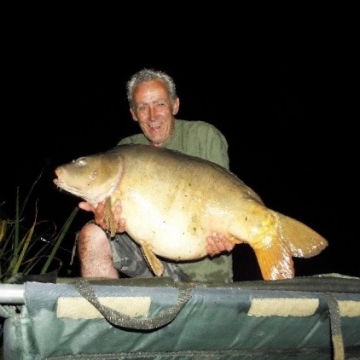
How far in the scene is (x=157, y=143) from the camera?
120 inches

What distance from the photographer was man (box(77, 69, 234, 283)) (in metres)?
2.75

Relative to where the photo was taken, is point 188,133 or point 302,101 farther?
point 302,101

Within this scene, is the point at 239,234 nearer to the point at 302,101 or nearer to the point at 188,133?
the point at 188,133

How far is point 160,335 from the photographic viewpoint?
154cm

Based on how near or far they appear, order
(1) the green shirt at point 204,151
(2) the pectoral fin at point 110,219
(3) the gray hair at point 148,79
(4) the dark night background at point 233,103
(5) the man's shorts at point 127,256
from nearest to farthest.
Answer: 1. (2) the pectoral fin at point 110,219
2. (5) the man's shorts at point 127,256
3. (1) the green shirt at point 204,151
4. (3) the gray hair at point 148,79
5. (4) the dark night background at point 233,103

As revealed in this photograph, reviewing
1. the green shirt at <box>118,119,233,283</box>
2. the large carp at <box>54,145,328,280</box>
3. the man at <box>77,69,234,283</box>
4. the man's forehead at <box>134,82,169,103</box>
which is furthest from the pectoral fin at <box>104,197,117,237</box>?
the man's forehead at <box>134,82,169,103</box>

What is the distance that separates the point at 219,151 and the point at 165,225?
0.95m

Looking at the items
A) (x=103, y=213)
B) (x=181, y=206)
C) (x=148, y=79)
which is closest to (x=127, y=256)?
(x=103, y=213)

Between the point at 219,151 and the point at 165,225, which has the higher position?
the point at 219,151

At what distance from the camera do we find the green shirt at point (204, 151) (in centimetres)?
292

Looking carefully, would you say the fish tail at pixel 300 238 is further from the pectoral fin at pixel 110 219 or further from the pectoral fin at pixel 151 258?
the pectoral fin at pixel 110 219

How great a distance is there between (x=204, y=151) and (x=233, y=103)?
77.6ft

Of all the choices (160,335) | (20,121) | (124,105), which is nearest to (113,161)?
(160,335)

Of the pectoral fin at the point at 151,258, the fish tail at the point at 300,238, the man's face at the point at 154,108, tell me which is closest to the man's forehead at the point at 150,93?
the man's face at the point at 154,108
